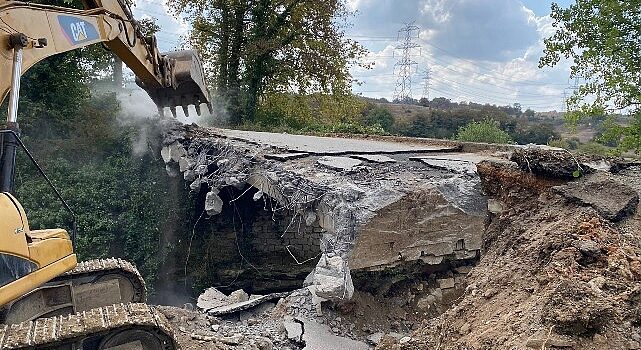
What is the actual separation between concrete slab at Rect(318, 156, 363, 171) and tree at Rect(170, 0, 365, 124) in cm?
1056

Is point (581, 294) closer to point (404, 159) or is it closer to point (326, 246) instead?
point (326, 246)

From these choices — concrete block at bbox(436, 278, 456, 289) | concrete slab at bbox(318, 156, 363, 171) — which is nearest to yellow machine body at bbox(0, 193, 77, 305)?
concrete slab at bbox(318, 156, 363, 171)

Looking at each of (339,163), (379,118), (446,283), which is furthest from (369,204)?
(379,118)

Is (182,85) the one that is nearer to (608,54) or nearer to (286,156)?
(286,156)

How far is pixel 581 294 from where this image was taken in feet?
7.37

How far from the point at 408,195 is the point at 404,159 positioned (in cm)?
147

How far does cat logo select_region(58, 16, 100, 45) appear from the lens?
4.72 m

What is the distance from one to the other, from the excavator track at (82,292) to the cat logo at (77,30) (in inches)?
89.7

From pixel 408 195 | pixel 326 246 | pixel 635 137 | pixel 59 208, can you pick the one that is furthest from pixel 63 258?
pixel 635 137

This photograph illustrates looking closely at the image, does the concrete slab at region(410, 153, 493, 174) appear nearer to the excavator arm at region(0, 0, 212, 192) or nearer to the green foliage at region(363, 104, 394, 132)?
the excavator arm at region(0, 0, 212, 192)

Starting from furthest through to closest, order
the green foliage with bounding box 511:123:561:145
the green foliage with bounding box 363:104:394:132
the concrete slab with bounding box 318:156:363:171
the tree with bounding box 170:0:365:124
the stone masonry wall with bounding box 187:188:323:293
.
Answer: the green foliage with bounding box 511:123:561:145 → the green foliage with bounding box 363:104:394:132 → the tree with bounding box 170:0:365:124 → the stone masonry wall with bounding box 187:188:323:293 → the concrete slab with bounding box 318:156:363:171

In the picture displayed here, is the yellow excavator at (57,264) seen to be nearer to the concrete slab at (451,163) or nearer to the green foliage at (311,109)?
the concrete slab at (451,163)

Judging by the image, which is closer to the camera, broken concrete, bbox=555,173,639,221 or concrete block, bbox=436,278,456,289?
broken concrete, bbox=555,173,639,221

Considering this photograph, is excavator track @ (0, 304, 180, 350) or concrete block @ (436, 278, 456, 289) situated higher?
excavator track @ (0, 304, 180, 350)
